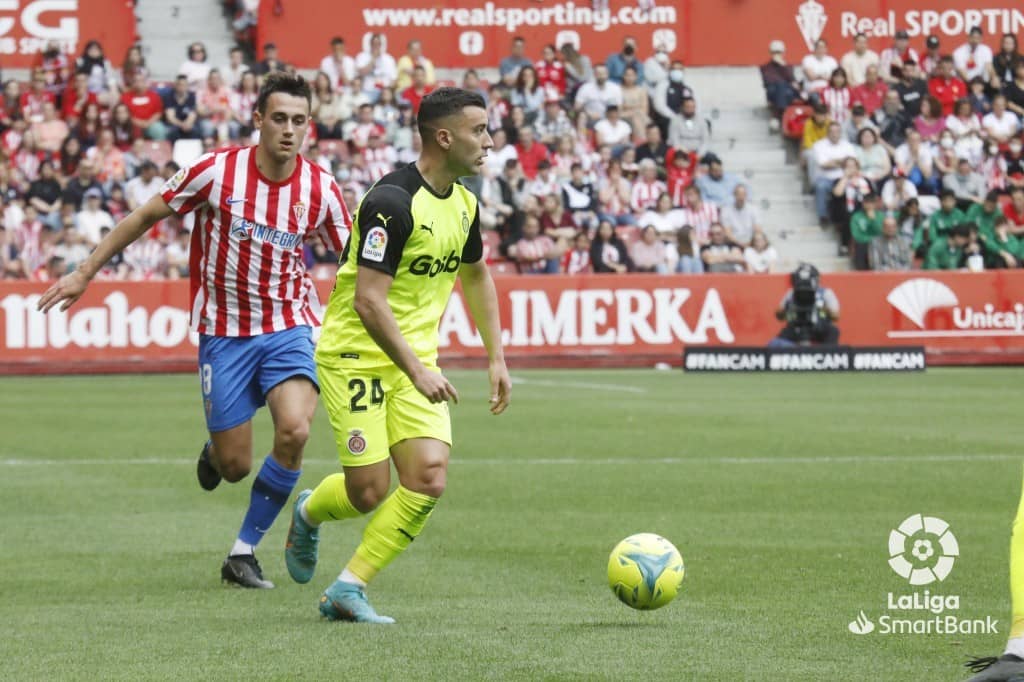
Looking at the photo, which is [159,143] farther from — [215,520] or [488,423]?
[215,520]

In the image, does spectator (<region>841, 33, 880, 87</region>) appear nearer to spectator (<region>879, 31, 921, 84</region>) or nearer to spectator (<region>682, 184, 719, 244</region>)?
spectator (<region>879, 31, 921, 84</region>)

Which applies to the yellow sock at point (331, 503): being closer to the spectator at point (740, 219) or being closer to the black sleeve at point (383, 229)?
the black sleeve at point (383, 229)

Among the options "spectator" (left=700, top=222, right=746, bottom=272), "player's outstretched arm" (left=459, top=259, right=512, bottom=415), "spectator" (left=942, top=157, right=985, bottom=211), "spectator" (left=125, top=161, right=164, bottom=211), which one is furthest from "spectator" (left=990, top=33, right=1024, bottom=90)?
"player's outstretched arm" (left=459, top=259, right=512, bottom=415)

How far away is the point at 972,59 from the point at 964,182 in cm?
367

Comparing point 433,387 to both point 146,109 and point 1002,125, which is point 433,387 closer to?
point 146,109

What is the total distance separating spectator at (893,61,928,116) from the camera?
30.0 m

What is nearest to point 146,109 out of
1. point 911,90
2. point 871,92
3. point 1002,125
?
point 871,92

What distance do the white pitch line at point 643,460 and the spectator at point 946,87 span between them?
693 inches

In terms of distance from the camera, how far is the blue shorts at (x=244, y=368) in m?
8.80

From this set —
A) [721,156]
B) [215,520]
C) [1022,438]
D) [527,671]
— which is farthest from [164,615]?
[721,156]

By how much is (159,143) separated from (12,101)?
2.54m

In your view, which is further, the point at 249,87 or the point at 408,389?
the point at 249,87

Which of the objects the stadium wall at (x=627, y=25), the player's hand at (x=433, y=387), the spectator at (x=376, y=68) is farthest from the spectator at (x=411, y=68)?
the player's hand at (x=433, y=387)

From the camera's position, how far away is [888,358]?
2405cm
